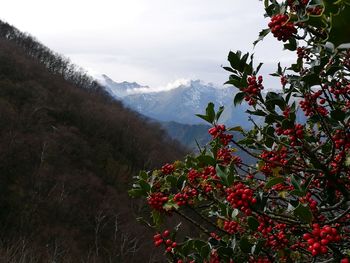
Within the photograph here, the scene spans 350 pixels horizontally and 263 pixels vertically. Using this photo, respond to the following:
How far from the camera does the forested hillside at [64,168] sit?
5434 cm

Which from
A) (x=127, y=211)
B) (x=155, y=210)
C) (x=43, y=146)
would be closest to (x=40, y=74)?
(x=43, y=146)

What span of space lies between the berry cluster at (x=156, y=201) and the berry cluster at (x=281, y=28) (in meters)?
1.78

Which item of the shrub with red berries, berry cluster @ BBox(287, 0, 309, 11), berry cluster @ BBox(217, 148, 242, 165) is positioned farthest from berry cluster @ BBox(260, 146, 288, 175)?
berry cluster @ BBox(287, 0, 309, 11)

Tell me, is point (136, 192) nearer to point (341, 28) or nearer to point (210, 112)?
point (210, 112)

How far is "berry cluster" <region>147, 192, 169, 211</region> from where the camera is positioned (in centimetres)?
389

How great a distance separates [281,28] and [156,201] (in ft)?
6.17

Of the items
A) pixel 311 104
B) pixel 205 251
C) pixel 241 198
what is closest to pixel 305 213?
pixel 241 198

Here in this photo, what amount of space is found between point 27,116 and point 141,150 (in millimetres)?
29269

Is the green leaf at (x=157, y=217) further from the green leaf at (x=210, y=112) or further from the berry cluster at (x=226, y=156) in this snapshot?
the green leaf at (x=210, y=112)

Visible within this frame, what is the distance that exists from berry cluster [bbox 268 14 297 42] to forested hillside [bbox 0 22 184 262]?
29.5 metres

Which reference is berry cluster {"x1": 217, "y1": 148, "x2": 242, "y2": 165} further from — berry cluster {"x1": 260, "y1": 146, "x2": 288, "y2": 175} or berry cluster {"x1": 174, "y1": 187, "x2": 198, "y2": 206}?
berry cluster {"x1": 174, "y1": 187, "x2": 198, "y2": 206}

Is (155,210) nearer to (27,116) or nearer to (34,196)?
(34,196)

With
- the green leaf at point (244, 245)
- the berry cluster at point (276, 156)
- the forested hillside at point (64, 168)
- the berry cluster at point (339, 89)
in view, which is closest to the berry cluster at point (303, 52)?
the berry cluster at point (339, 89)

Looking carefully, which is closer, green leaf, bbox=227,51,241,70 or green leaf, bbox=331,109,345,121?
green leaf, bbox=331,109,345,121
